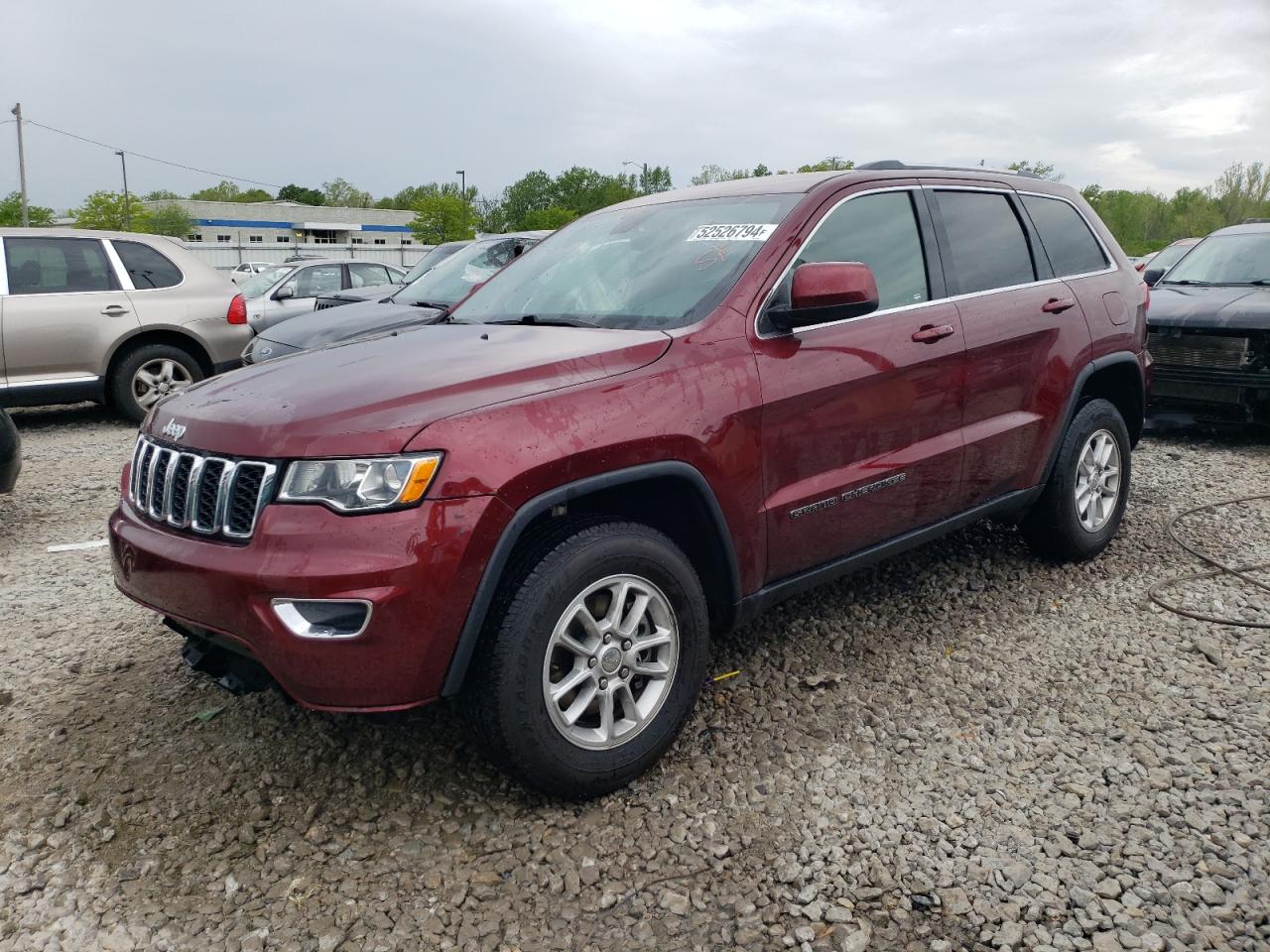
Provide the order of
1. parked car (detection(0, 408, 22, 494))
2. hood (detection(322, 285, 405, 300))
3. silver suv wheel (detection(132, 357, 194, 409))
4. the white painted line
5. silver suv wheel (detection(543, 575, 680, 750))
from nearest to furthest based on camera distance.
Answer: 1. silver suv wheel (detection(543, 575, 680, 750))
2. the white painted line
3. parked car (detection(0, 408, 22, 494))
4. hood (detection(322, 285, 405, 300))
5. silver suv wheel (detection(132, 357, 194, 409))

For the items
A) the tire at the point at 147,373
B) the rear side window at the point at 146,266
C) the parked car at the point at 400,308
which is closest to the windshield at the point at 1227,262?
the parked car at the point at 400,308

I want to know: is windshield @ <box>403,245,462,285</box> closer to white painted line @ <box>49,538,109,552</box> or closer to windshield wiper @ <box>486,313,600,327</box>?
white painted line @ <box>49,538,109,552</box>

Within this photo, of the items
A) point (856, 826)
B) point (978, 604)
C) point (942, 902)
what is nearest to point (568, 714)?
point (856, 826)

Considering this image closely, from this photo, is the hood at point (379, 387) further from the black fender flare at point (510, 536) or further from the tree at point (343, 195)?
the tree at point (343, 195)

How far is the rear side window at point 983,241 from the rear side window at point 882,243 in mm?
225

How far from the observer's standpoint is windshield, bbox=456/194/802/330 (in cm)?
326

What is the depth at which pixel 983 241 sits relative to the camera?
13.5ft

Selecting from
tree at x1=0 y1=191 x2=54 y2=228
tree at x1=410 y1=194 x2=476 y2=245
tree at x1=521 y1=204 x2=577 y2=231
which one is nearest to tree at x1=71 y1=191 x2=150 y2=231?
tree at x1=0 y1=191 x2=54 y2=228

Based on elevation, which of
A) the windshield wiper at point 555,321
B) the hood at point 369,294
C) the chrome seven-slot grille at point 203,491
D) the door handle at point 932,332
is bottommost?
the chrome seven-slot grille at point 203,491

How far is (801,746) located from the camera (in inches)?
125

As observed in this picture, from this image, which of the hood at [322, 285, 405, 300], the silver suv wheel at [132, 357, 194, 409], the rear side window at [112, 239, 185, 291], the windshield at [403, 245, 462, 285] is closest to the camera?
the hood at [322, 285, 405, 300]

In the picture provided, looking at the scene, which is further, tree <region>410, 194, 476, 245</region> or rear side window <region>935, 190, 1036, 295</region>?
tree <region>410, 194, 476, 245</region>

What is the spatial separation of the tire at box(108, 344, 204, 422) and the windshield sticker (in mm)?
6607

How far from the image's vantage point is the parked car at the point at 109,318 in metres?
8.19
